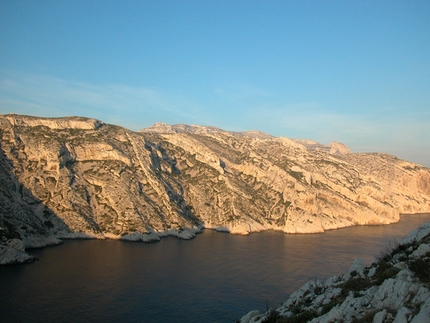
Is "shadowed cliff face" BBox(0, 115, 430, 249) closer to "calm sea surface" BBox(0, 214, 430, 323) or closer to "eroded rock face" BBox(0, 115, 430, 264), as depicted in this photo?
"eroded rock face" BBox(0, 115, 430, 264)

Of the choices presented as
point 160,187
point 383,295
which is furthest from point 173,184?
point 383,295

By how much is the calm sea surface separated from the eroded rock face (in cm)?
943

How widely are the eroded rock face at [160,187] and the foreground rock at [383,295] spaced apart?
190 feet

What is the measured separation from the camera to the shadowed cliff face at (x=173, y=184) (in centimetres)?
8506

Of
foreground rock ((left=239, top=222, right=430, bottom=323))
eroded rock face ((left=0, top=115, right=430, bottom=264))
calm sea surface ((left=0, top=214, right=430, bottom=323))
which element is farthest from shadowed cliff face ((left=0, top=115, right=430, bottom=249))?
foreground rock ((left=239, top=222, right=430, bottom=323))

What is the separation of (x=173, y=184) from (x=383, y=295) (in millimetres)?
90931

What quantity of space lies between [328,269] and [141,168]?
201 feet

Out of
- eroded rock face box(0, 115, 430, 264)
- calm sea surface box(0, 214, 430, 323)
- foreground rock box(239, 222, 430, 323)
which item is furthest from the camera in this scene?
eroded rock face box(0, 115, 430, 264)

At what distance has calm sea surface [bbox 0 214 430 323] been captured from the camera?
40.5m

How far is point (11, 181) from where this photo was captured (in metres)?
82.1

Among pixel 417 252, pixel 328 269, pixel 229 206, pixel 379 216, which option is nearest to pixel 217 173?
pixel 229 206

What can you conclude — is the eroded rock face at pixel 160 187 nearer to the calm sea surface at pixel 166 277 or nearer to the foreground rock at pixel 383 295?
the calm sea surface at pixel 166 277

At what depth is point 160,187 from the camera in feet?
319

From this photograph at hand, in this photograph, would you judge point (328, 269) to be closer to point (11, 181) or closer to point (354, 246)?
point (354, 246)
